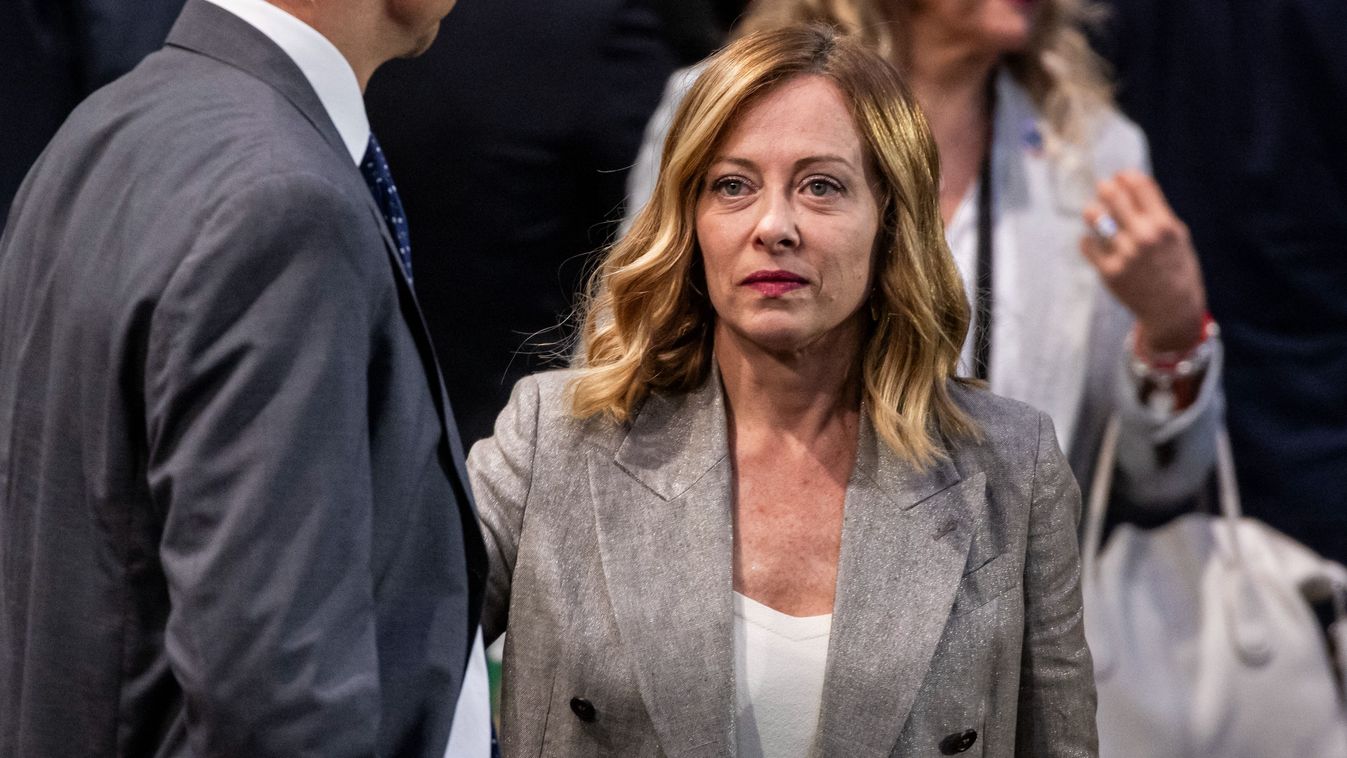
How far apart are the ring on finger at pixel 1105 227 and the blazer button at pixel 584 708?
5.01ft

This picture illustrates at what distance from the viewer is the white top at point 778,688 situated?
221cm

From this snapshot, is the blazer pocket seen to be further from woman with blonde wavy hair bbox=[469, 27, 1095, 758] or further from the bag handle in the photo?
the bag handle

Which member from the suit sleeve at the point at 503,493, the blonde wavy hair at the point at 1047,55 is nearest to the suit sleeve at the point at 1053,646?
the suit sleeve at the point at 503,493

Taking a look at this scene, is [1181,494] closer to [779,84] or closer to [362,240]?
[779,84]

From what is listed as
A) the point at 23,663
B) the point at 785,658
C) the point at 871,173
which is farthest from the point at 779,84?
the point at 23,663

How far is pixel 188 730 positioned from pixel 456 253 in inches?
66.0

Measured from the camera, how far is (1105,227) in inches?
127

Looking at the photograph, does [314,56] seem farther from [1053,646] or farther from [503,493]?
[1053,646]

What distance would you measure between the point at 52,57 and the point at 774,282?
3.98ft

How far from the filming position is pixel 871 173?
233cm

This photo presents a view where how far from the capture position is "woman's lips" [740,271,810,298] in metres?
2.25

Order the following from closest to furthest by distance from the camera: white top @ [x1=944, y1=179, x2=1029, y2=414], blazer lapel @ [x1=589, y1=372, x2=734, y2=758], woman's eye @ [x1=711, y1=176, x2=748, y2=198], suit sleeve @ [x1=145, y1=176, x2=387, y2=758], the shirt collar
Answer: suit sleeve @ [x1=145, y1=176, x2=387, y2=758] < the shirt collar < blazer lapel @ [x1=589, y1=372, x2=734, y2=758] < woman's eye @ [x1=711, y1=176, x2=748, y2=198] < white top @ [x1=944, y1=179, x2=1029, y2=414]

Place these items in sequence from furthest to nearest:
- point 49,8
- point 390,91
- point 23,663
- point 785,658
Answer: point 390,91
point 49,8
point 785,658
point 23,663

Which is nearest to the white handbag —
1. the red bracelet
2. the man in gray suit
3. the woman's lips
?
the red bracelet
